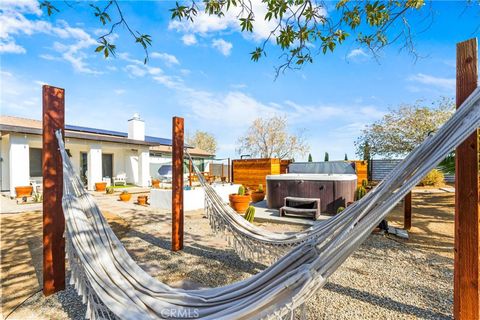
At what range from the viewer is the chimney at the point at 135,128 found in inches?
482

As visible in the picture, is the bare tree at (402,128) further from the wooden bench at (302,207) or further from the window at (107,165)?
the window at (107,165)

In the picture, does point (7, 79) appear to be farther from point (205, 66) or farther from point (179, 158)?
point (205, 66)

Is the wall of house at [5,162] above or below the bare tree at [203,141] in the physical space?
below

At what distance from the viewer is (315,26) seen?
2.42 metres

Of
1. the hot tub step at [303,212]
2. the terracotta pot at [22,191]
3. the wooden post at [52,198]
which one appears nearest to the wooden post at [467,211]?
the wooden post at [52,198]

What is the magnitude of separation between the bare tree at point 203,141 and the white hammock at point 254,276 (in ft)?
84.1

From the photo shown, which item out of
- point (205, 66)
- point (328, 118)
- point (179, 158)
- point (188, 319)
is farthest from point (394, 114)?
point (188, 319)

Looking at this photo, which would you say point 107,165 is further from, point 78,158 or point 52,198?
point 52,198

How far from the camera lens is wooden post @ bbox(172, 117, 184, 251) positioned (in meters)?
3.21

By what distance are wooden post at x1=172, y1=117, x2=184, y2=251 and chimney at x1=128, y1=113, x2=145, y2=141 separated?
1028 cm

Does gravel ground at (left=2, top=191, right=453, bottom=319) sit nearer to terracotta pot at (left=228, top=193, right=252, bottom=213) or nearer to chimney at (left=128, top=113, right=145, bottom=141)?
terracotta pot at (left=228, top=193, right=252, bottom=213)

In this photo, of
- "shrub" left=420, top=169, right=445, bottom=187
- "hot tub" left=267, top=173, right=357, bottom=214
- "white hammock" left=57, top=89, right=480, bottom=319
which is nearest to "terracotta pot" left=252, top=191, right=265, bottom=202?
"hot tub" left=267, top=173, right=357, bottom=214

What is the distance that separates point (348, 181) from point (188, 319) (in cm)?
528

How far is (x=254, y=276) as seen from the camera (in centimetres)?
140
